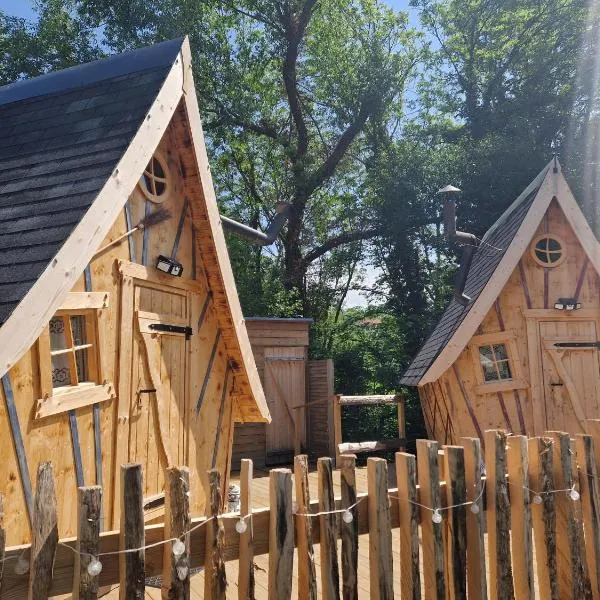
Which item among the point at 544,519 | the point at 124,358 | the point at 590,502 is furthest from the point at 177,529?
the point at 124,358

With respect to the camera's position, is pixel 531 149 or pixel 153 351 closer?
pixel 153 351

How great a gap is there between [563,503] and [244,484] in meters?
1.80

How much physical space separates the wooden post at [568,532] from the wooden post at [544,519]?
0.10 meters

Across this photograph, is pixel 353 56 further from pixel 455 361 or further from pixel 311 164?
pixel 455 361

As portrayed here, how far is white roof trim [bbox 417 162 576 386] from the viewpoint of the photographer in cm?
826

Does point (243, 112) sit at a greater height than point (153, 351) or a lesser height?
greater

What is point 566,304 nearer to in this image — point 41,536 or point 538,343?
point 538,343

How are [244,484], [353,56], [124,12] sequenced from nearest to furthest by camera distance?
[244,484], [124,12], [353,56]

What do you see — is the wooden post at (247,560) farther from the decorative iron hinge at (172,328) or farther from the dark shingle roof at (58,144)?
the decorative iron hinge at (172,328)

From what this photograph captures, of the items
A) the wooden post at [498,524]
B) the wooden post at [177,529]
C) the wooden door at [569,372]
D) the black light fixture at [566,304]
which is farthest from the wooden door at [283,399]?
the wooden post at [177,529]

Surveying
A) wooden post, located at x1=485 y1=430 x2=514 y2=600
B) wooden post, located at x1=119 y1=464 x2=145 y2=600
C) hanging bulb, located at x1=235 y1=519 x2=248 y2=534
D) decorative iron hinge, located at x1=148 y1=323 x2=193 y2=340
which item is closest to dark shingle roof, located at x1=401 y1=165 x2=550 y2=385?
decorative iron hinge, located at x1=148 y1=323 x2=193 y2=340

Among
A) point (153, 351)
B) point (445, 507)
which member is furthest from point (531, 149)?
point (445, 507)

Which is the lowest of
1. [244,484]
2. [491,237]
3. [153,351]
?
[244,484]

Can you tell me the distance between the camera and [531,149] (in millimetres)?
15969
